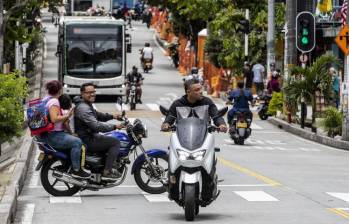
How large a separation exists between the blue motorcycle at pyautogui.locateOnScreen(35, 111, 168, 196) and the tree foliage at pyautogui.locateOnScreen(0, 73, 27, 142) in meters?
6.42

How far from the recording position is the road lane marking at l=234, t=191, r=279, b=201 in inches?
746

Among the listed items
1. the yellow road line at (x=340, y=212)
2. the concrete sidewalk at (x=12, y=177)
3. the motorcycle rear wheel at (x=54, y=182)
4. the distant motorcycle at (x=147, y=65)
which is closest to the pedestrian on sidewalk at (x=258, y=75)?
the concrete sidewalk at (x=12, y=177)

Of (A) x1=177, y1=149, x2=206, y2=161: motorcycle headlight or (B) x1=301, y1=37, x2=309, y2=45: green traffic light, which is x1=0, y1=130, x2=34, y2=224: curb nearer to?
(A) x1=177, y1=149, x2=206, y2=161: motorcycle headlight

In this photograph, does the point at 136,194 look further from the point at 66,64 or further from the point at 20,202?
the point at 66,64

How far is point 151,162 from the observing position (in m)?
19.3

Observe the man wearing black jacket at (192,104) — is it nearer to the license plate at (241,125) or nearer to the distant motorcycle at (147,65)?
the license plate at (241,125)

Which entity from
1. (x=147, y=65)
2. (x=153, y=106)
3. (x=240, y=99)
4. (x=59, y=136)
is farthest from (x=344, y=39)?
(x=147, y=65)

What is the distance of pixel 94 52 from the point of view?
172ft

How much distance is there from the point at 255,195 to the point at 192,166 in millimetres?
3842

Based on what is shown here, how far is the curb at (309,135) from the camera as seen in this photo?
3322 cm

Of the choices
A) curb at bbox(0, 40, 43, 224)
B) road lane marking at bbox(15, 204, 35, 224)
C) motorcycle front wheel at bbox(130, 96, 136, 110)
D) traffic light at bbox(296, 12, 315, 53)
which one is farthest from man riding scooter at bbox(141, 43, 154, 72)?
road lane marking at bbox(15, 204, 35, 224)

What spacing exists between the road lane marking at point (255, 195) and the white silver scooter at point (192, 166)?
8.91ft

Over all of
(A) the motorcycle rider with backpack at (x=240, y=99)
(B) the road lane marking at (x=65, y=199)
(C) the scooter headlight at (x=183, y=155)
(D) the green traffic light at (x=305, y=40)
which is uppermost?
(D) the green traffic light at (x=305, y=40)

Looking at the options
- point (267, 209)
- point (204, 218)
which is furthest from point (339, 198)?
point (204, 218)
